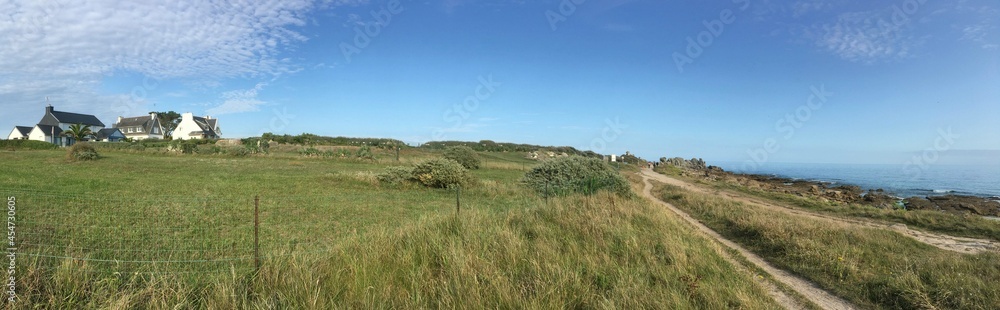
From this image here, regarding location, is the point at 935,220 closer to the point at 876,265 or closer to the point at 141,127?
the point at 876,265

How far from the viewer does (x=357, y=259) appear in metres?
5.50

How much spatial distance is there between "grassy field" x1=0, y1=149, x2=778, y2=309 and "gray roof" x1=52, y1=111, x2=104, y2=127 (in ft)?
263

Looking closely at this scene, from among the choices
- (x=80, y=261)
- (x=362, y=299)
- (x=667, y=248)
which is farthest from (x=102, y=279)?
(x=667, y=248)

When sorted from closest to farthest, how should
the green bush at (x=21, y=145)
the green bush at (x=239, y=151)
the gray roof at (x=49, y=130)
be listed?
the green bush at (x=239, y=151), the green bush at (x=21, y=145), the gray roof at (x=49, y=130)

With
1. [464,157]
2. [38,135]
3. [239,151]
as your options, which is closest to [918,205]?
[464,157]

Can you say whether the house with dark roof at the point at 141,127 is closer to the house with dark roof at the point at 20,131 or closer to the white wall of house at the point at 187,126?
the white wall of house at the point at 187,126

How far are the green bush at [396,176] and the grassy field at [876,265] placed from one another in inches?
478

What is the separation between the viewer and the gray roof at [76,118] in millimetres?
66312

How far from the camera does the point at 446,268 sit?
558cm

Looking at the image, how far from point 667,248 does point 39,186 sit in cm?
1844

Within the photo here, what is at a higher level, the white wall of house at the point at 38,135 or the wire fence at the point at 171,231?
the white wall of house at the point at 38,135

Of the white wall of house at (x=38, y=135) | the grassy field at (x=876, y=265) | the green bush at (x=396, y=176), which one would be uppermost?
the white wall of house at (x=38, y=135)

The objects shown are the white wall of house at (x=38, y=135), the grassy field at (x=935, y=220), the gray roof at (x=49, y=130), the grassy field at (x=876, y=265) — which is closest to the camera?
the grassy field at (x=876, y=265)

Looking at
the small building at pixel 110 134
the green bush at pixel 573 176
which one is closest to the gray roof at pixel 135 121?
the small building at pixel 110 134
